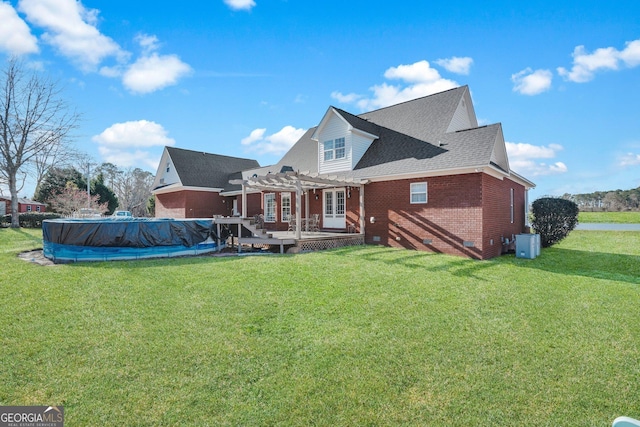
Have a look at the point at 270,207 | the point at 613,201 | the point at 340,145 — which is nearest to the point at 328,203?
the point at 340,145

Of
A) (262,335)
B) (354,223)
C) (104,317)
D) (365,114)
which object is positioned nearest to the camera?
(262,335)

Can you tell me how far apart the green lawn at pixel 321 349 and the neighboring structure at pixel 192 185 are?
15303 mm

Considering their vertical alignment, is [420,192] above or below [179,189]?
below

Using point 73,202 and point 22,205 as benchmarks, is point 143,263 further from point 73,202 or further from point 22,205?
point 22,205

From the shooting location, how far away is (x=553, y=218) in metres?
14.5

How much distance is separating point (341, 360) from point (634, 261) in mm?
12634

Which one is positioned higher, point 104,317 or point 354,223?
point 354,223

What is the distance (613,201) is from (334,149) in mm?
46908

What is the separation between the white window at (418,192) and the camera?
12.6 metres

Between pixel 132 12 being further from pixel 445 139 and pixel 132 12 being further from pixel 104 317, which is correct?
pixel 445 139

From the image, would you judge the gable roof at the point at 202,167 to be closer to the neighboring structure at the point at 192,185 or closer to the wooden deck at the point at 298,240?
the neighboring structure at the point at 192,185

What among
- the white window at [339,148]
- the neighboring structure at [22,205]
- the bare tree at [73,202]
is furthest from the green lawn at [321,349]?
the neighboring structure at [22,205]

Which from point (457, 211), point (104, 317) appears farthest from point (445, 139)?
point (104, 317)

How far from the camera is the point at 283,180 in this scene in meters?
13.7
